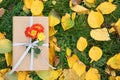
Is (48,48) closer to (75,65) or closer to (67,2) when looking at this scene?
(75,65)

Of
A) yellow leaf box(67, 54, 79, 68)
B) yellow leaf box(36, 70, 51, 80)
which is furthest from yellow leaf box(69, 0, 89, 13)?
yellow leaf box(36, 70, 51, 80)

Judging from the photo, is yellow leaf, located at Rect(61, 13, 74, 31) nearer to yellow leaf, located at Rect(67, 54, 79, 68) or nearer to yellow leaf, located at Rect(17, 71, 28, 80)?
yellow leaf, located at Rect(67, 54, 79, 68)

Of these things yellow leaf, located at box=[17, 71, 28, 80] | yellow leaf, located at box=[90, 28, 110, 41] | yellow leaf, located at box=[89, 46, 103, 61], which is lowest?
yellow leaf, located at box=[17, 71, 28, 80]

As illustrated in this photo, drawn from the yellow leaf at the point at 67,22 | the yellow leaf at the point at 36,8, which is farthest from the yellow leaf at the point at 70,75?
the yellow leaf at the point at 36,8

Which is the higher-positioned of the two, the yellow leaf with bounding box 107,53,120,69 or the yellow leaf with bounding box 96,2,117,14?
the yellow leaf with bounding box 96,2,117,14

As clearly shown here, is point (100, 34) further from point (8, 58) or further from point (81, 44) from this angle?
point (8, 58)

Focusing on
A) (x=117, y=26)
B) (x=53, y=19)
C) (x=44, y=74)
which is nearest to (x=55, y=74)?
(x=44, y=74)

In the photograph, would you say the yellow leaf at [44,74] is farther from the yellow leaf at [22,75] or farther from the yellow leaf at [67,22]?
the yellow leaf at [67,22]
